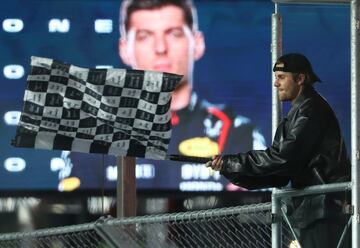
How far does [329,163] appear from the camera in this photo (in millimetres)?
5078

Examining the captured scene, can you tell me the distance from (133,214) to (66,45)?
239cm

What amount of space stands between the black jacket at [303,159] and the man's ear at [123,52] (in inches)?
205

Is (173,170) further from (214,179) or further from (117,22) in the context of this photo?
(117,22)

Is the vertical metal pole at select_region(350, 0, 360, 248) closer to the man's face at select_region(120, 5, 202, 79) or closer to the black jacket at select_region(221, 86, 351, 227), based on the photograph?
the black jacket at select_region(221, 86, 351, 227)

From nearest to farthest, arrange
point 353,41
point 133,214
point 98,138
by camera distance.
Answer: point 353,41 < point 98,138 < point 133,214

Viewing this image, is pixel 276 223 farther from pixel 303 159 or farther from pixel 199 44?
pixel 199 44

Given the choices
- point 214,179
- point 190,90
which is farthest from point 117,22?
point 214,179

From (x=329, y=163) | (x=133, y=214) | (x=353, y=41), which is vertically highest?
(x=353, y=41)

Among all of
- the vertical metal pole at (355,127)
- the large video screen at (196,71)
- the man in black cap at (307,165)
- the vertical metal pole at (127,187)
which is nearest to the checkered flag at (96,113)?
the man in black cap at (307,165)

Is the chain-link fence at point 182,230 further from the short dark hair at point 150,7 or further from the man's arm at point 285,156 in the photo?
the short dark hair at point 150,7

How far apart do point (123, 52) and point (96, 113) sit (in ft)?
14.6

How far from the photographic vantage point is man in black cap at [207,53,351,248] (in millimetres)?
5008

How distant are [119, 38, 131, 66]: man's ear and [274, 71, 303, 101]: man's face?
5045 mm

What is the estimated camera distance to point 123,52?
1027 centimetres
